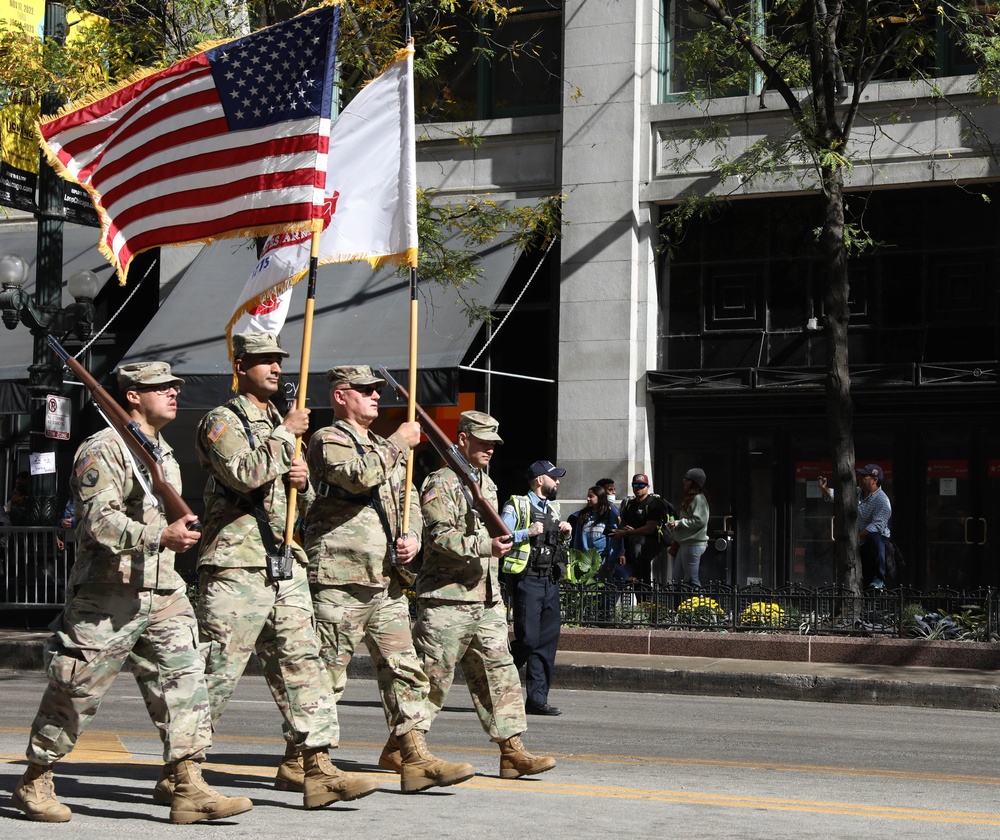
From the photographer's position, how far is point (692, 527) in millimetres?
17891

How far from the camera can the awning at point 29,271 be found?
20906mm

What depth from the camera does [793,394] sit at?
19.5 m

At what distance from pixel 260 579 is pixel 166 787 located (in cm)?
98

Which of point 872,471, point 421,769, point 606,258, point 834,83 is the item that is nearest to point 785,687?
point 872,471

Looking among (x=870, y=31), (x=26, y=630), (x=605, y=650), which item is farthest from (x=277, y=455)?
(x=870, y=31)

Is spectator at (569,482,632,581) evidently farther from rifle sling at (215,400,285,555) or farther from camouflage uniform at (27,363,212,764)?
camouflage uniform at (27,363,212,764)

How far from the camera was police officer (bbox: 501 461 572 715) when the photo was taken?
Answer: 36.1ft

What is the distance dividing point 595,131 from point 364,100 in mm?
10984

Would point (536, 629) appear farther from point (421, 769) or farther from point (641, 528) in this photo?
point (641, 528)

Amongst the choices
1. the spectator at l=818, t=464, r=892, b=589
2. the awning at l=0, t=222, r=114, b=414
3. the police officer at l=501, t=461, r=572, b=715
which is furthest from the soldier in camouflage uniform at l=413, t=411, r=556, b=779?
the awning at l=0, t=222, r=114, b=414

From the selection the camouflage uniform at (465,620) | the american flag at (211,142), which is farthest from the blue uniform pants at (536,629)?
the american flag at (211,142)

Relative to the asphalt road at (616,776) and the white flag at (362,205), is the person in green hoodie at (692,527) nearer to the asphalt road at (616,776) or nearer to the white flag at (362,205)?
the asphalt road at (616,776)

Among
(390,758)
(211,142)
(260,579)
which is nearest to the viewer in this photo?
(260,579)

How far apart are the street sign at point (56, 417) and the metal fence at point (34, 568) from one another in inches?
40.0
